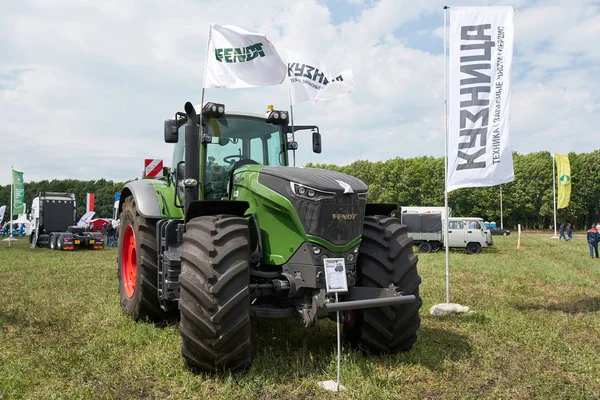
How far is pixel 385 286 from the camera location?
16.7 ft

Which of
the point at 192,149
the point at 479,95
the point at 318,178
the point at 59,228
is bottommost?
the point at 59,228

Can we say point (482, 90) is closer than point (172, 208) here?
No

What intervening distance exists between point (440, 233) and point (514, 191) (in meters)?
40.9

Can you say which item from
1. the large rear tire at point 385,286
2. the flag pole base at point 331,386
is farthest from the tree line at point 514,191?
the flag pole base at point 331,386

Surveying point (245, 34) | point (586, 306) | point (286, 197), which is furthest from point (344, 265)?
point (586, 306)

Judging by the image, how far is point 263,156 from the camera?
6172mm

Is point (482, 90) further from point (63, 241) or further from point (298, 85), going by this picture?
point (63, 241)

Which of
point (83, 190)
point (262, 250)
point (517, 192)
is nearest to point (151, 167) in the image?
point (262, 250)

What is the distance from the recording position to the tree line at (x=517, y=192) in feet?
195

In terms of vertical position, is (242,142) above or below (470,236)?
above

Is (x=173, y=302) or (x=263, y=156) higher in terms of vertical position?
(x=263, y=156)

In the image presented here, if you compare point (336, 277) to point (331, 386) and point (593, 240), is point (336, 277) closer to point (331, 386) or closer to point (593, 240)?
point (331, 386)

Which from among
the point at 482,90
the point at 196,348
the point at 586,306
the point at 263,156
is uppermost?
the point at 482,90

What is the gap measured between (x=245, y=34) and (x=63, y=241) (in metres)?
19.5
